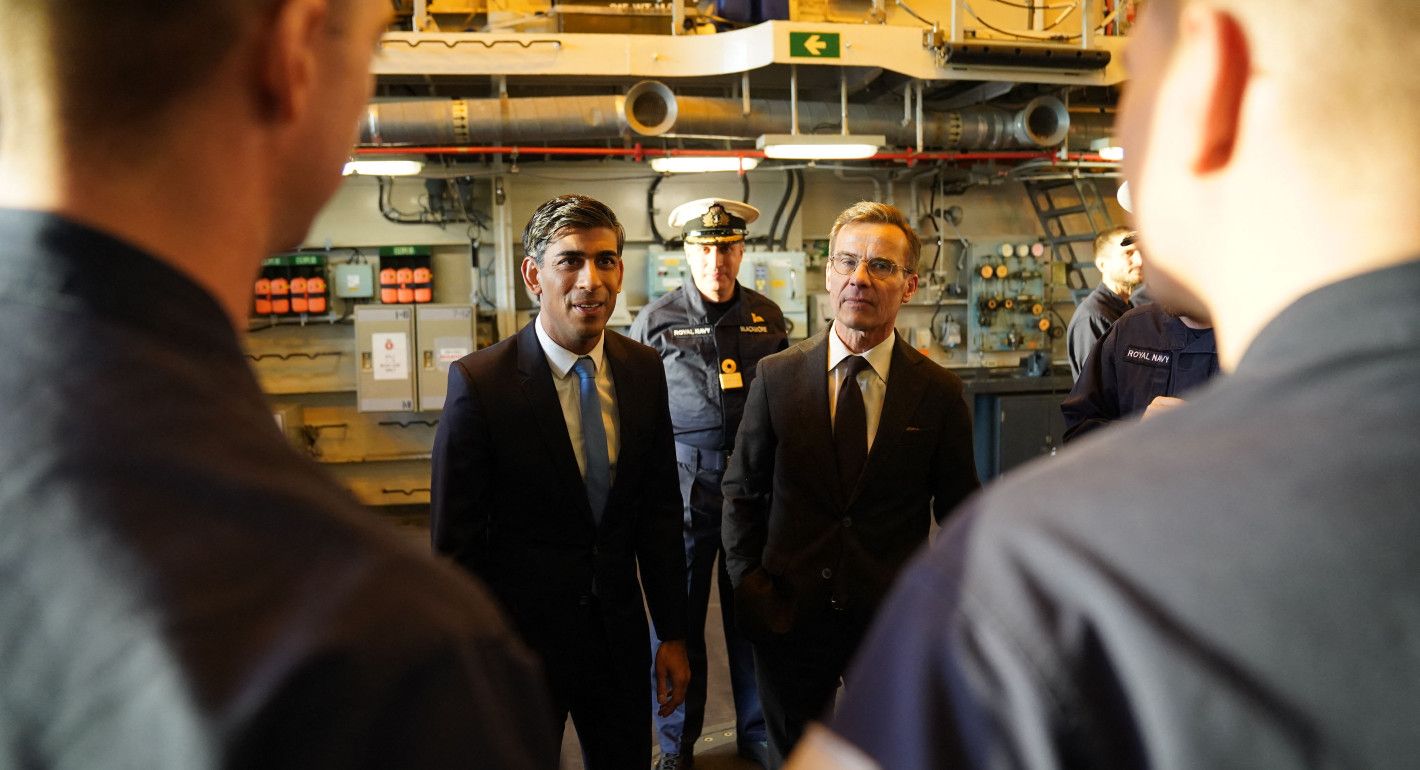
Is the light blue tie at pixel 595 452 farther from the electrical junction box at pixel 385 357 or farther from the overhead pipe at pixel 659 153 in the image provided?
the electrical junction box at pixel 385 357

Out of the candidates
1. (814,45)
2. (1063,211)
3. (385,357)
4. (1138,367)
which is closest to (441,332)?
(385,357)

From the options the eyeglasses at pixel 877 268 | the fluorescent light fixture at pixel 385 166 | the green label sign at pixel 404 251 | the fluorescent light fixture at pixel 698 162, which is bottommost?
the eyeglasses at pixel 877 268

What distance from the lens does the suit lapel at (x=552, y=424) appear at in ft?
6.79

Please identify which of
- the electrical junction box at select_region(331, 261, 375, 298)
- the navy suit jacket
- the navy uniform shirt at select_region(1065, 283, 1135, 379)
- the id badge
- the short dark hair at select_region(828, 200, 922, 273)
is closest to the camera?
the navy suit jacket

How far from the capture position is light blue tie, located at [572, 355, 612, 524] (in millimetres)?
2178

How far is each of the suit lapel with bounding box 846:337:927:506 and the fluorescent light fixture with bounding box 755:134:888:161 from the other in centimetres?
285

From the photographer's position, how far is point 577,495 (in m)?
2.07

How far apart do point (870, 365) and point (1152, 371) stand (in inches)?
39.8

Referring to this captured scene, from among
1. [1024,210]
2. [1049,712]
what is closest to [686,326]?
[1049,712]

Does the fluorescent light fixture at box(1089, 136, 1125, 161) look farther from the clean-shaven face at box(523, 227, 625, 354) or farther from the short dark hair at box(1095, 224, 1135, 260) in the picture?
the clean-shaven face at box(523, 227, 625, 354)

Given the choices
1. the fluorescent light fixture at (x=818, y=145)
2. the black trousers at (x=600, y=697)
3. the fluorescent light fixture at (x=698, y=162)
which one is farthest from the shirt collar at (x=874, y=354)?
the fluorescent light fixture at (x=698, y=162)

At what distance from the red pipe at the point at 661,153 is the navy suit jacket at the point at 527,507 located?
12.1 feet

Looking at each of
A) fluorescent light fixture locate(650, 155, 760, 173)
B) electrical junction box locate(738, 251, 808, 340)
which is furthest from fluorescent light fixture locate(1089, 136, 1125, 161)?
fluorescent light fixture locate(650, 155, 760, 173)

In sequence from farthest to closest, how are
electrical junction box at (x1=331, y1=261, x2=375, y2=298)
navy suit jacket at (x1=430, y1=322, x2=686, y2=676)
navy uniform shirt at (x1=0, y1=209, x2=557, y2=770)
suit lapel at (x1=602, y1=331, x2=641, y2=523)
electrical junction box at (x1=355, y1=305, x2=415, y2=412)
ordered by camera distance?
electrical junction box at (x1=331, y1=261, x2=375, y2=298) → electrical junction box at (x1=355, y1=305, x2=415, y2=412) → suit lapel at (x1=602, y1=331, x2=641, y2=523) → navy suit jacket at (x1=430, y1=322, x2=686, y2=676) → navy uniform shirt at (x1=0, y1=209, x2=557, y2=770)
